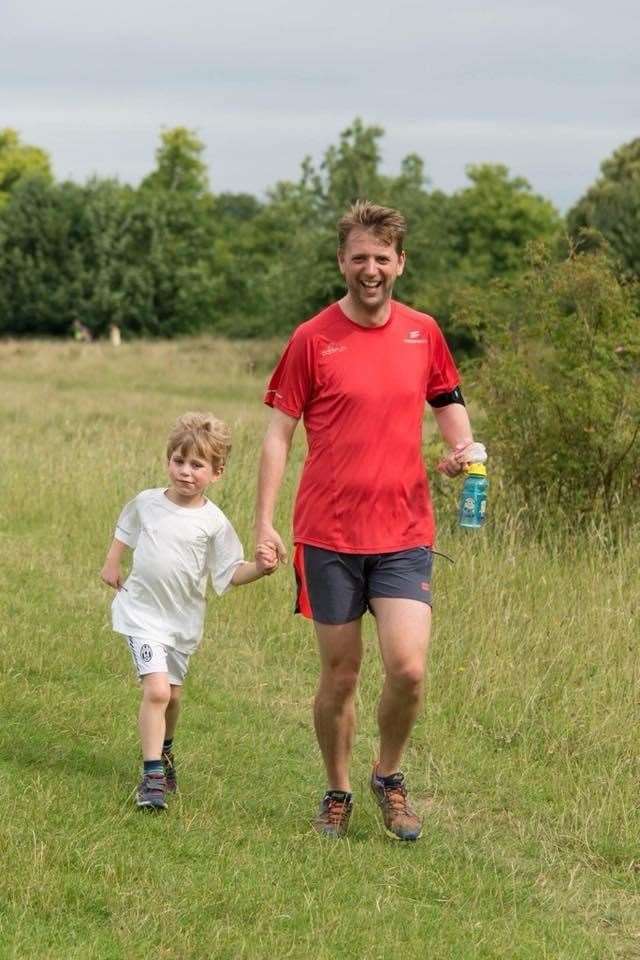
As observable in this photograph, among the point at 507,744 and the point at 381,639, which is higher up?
the point at 381,639

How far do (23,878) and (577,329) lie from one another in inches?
296

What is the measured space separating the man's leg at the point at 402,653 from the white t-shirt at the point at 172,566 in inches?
27.9

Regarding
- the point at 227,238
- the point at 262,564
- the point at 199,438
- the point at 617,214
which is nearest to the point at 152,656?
the point at 262,564

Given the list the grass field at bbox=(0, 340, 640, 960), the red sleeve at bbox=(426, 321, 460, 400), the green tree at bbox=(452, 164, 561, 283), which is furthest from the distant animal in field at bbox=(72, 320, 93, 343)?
the red sleeve at bbox=(426, 321, 460, 400)

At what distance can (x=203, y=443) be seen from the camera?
5895 mm

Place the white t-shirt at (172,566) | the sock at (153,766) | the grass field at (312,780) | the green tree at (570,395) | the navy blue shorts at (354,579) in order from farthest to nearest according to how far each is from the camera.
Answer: the green tree at (570,395), the white t-shirt at (172,566), the sock at (153,766), the navy blue shorts at (354,579), the grass field at (312,780)

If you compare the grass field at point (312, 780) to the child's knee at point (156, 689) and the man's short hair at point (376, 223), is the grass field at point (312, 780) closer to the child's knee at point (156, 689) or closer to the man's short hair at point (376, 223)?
the child's knee at point (156, 689)

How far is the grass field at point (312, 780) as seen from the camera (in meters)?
4.81

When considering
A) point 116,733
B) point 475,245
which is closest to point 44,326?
point 475,245

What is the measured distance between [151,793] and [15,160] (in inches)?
3195

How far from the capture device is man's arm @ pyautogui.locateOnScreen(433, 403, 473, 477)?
579 cm

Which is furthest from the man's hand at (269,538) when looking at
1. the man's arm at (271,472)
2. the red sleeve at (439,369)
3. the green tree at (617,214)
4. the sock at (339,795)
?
the green tree at (617,214)

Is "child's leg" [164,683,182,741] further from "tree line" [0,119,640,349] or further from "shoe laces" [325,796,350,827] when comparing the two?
"tree line" [0,119,640,349]

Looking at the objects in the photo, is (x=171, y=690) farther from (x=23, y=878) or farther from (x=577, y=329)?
(x=577, y=329)
